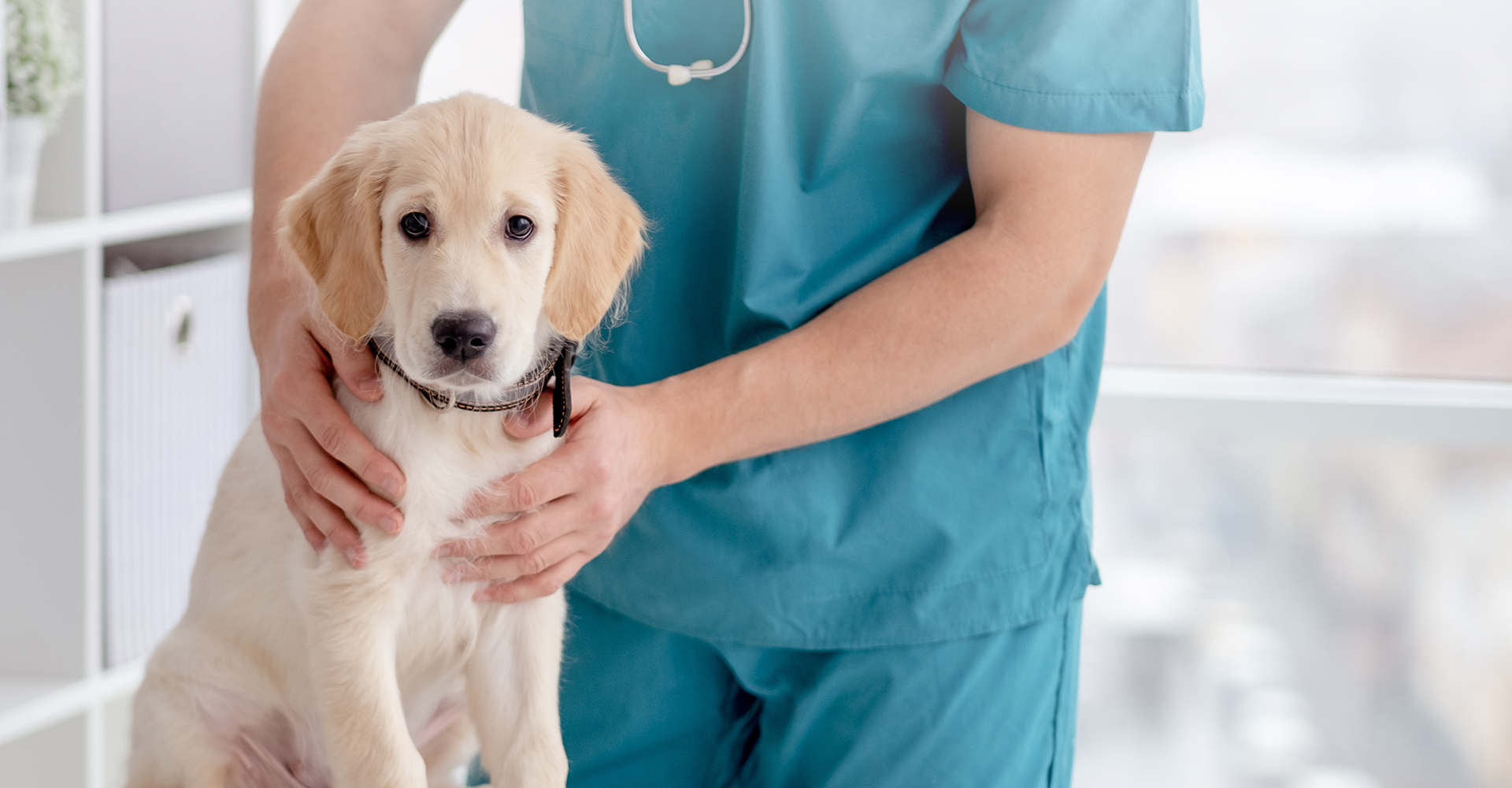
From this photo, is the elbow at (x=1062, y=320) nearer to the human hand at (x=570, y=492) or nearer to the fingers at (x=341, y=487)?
the human hand at (x=570, y=492)

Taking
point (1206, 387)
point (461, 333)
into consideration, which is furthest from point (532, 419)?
point (1206, 387)

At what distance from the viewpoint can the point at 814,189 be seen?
3.77 ft

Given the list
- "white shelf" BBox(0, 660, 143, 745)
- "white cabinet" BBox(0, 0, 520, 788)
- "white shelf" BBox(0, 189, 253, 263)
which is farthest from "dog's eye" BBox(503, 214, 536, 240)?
"white shelf" BBox(0, 660, 143, 745)

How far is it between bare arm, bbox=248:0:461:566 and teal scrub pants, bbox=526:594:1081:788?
1.11 feet

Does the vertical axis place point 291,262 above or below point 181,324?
above

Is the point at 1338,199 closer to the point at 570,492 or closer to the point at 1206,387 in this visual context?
the point at 1206,387

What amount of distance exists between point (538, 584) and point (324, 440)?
0.21 meters

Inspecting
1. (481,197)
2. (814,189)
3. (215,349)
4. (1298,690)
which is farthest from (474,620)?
(1298,690)

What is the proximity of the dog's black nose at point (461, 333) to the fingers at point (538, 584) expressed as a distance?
0.20 meters

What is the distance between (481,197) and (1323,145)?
6.70 ft

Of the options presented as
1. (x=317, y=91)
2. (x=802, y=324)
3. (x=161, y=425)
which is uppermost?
(x=317, y=91)

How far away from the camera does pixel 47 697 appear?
1.95 meters

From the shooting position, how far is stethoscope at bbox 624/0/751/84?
111cm

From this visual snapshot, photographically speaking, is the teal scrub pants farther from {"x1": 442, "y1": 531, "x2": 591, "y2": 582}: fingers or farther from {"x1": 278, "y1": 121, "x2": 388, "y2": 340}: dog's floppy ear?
{"x1": 278, "y1": 121, "x2": 388, "y2": 340}: dog's floppy ear
